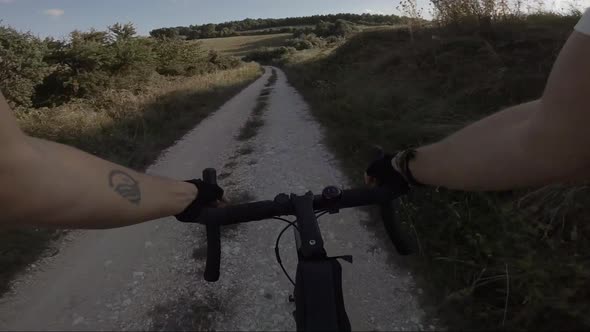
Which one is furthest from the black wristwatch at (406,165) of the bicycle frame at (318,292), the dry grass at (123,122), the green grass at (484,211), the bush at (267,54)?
the bush at (267,54)

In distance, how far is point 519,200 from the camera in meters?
3.26

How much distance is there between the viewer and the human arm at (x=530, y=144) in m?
0.88

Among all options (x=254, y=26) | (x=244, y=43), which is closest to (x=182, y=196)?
(x=244, y=43)

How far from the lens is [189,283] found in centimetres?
332

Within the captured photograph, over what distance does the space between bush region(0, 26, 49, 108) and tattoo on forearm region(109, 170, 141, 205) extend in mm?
12851

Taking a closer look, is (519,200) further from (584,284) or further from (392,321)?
(392,321)

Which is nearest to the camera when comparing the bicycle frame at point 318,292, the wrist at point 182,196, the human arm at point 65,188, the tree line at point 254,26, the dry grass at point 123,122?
the human arm at point 65,188

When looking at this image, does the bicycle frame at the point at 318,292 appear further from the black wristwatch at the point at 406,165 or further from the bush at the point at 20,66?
the bush at the point at 20,66

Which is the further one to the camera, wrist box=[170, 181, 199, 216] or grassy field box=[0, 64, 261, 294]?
grassy field box=[0, 64, 261, 294]

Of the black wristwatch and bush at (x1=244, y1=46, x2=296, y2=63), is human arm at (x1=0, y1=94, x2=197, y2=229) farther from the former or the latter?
bush at (x1=244, y1=46, x2=296, y2=63)

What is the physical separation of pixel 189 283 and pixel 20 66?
1245cm

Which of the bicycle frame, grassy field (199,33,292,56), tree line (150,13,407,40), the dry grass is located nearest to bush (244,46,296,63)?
grassy field (199,33,292,56)

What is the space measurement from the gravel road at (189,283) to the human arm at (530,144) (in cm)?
189

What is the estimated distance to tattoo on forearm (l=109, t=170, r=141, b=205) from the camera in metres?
1.04
